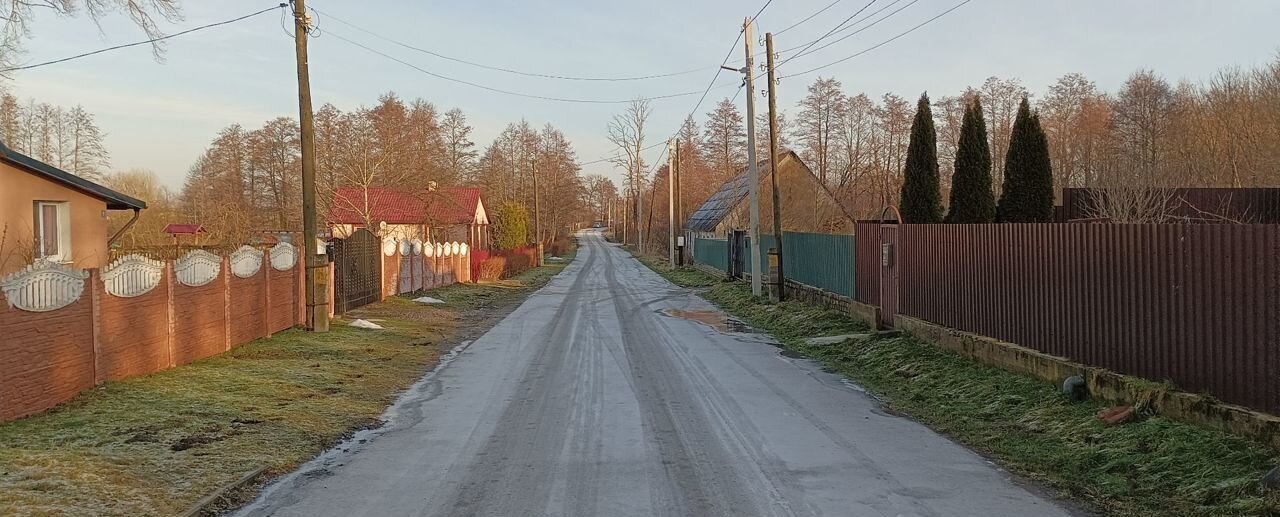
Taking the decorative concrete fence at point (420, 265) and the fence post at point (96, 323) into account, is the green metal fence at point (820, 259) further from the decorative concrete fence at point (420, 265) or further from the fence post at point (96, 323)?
the fence post at point (96, 323)

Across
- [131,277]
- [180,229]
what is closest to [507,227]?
[180,229]

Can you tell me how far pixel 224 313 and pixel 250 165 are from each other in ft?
191

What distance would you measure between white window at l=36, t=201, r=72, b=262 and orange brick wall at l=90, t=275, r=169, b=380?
958 centimetres

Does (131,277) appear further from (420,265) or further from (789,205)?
(789,205)

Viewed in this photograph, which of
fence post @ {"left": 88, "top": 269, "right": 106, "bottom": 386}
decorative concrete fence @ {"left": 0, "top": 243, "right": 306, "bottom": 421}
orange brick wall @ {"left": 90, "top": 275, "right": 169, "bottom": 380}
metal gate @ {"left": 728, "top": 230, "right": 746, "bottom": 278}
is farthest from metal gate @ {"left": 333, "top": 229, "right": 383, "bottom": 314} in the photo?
metal gate @ {"left": 728, "top": 230, "right": 746, "bottom": 278}

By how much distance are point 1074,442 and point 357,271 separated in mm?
17213

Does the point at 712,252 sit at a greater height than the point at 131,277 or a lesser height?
lesser

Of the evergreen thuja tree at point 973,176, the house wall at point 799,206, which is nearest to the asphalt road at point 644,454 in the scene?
the evergreen thuja tree at point 973,176

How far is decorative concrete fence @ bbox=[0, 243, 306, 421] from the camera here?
25.3 ft

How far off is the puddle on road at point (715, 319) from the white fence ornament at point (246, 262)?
9.15 meters

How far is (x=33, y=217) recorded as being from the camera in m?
17.5

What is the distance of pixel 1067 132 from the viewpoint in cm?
4697

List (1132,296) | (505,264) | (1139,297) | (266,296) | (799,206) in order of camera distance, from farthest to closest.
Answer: (799,206) → (505,264) → (266,296) → (1132,296) → (1139,297)

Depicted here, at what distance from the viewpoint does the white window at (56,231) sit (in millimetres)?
18125
